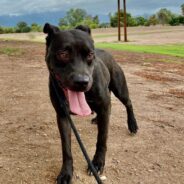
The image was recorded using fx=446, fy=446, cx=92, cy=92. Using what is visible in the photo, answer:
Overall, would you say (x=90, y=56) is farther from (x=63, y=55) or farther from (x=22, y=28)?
(x=22, y=28)

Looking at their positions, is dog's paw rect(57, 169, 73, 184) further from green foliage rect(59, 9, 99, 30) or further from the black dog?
green foliage rect(59, 9, 99, 30)

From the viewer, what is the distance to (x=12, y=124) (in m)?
6.58

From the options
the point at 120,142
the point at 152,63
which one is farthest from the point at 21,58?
the point at 120,142

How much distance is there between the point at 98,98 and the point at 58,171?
92 cm

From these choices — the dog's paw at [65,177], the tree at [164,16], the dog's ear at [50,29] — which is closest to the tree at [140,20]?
the tree at [164,16]

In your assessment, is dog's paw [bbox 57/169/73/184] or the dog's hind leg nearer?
dog's paw [bbox 57/169/73/184]

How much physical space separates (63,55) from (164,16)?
231ft

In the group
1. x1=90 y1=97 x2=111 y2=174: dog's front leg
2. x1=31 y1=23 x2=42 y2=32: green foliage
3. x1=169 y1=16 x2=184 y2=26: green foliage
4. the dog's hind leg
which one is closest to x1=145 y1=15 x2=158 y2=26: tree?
x1=169 y1=16 x2=184 y2=26: green foliage

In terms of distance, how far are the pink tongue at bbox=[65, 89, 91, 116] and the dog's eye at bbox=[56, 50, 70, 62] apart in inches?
12.2

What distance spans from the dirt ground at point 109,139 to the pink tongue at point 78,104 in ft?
2.93

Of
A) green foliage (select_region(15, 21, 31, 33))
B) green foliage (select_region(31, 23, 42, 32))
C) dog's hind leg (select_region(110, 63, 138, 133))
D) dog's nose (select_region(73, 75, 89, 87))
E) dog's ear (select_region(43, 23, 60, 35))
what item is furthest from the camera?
green foliage (select_region(15, 21, 31, 33))

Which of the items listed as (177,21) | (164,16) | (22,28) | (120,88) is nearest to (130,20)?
(177,21)

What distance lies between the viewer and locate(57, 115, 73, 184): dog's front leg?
462 cm

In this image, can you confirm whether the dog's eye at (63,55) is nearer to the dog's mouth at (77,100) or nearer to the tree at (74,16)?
the dog's mouth at (77,100)
